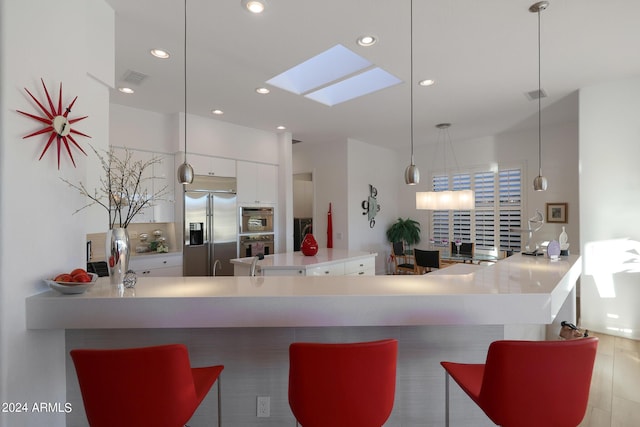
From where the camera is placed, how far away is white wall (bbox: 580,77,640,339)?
3686 mm

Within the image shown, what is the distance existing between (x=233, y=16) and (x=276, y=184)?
3733 millimetres

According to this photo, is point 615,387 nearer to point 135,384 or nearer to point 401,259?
point 135,384

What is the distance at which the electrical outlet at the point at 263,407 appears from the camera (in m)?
1.91

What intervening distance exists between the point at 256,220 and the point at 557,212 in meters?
5.20

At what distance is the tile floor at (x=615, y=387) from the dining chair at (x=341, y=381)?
1.94 meters

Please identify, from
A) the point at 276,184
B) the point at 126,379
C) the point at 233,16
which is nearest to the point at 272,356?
the point at 126,379

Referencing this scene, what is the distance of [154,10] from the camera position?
2.47 meters

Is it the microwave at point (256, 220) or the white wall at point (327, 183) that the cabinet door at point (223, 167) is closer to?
the microwave at point (256, 220)

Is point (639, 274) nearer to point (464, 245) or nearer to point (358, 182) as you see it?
point (464, 245)

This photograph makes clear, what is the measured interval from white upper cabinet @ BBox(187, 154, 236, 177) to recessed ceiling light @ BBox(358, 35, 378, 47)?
304cm

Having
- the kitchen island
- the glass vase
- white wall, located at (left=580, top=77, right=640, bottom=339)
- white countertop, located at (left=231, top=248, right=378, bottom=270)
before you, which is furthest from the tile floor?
the glass vase

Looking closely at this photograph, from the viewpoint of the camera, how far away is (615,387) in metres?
2.67

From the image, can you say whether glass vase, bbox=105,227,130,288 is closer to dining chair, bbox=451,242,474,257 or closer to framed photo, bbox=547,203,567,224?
dining chair, bbox=451,242,474,257

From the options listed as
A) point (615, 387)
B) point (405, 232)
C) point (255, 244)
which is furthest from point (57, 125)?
point (405, 232)
